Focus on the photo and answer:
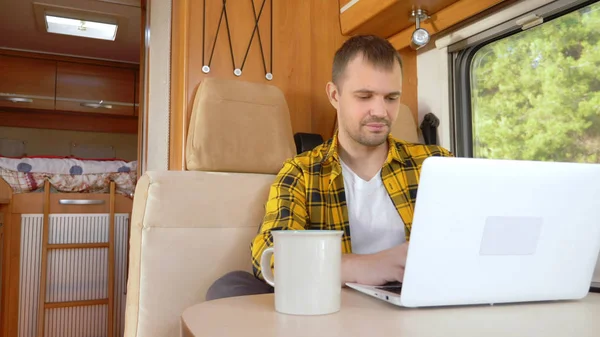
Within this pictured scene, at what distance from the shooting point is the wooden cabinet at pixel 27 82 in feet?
13.6

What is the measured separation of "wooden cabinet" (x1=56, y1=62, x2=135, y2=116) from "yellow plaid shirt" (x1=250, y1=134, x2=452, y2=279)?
3.59 m

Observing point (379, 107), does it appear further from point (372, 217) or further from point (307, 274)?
point (307, 274)

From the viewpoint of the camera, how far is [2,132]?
4.39 meters

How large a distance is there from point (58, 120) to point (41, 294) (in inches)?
79.2

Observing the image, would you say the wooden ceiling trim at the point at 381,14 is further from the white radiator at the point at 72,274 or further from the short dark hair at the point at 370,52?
the white radiator at the point at 72,274

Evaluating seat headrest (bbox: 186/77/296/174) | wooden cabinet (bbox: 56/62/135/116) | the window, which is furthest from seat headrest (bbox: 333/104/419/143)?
wooden cabinet (bbox: 56/62/135/116)

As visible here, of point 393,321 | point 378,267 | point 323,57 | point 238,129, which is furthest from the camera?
point 323,57

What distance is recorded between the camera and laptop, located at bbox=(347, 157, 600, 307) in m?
0.61

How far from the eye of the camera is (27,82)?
4.21 m

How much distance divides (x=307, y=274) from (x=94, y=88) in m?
4.34

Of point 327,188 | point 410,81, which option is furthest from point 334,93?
point 410,81

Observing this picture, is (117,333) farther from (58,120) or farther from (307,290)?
(307,290)

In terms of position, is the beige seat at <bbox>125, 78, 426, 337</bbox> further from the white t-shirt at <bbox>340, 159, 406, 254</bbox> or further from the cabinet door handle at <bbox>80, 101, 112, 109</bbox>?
the cabinet door handle at <bbox>80, 101, 112, 109</bbox>

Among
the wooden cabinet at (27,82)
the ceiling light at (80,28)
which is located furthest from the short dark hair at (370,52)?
the wooden cabinet at (27,82)
